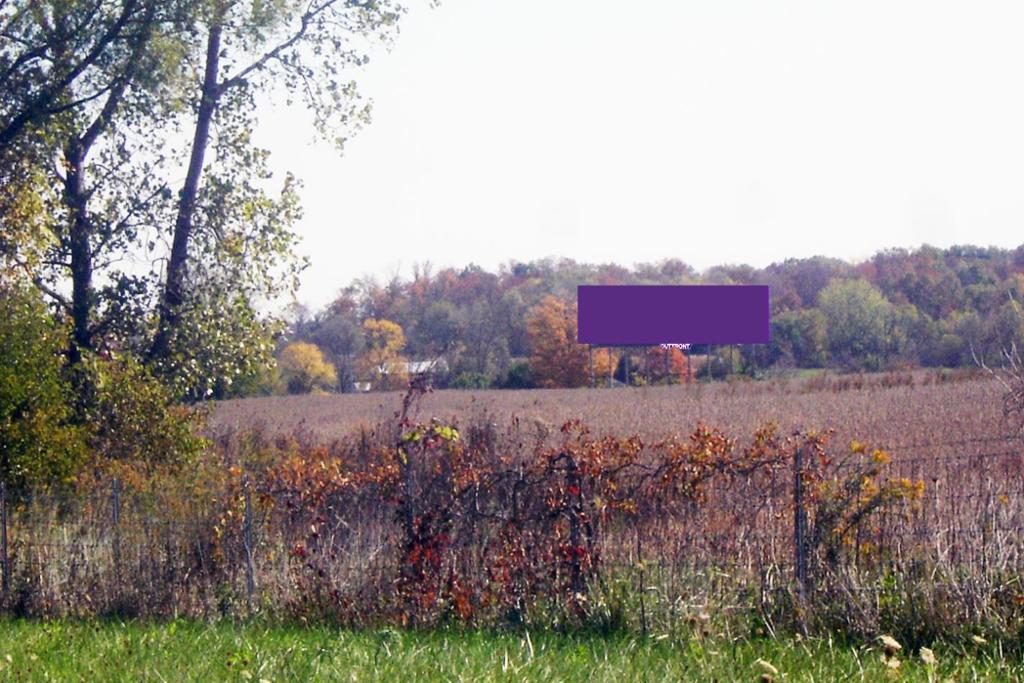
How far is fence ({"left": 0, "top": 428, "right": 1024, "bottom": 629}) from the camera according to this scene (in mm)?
8367

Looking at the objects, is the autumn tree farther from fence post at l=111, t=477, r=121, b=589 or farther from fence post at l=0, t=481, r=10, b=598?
fence post at l=0, t=481, r=10, b=598

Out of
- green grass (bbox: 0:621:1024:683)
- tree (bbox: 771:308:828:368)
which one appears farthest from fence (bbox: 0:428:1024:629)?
tree (bbox: 771:308:828:368)

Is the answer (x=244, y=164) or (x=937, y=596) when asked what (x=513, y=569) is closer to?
(x=937, y=596)

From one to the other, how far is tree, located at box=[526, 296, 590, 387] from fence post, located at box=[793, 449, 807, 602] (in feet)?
144

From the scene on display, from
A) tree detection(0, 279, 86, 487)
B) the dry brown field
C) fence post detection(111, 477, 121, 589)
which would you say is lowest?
the dry brown field

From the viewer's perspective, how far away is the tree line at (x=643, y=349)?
148ft

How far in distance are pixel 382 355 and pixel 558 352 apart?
8882 millimetres

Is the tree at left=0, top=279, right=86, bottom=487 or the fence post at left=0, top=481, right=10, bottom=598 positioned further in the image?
the tree at left=0, top=279, right=86, bottom=487

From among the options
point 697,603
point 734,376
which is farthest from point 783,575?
point 734,376

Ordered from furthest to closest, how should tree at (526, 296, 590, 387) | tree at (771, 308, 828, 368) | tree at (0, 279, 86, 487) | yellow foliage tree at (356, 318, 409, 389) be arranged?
yellow foliage tree at (356, 318, 409, 389) → tree at (526, 296, 590, 387) → tree at (771, 308, 828, 368) → tree at (0, 279, 86, 487)

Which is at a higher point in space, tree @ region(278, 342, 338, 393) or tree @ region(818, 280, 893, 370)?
tree @ region(818, 280, 893, 370)

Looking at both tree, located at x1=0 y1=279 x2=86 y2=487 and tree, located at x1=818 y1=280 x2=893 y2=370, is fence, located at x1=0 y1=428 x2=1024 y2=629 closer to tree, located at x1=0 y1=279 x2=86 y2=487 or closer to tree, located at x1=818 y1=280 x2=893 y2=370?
tree, located at x1=0 y1=279 x2=86 y2=487

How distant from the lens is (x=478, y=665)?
276 inches

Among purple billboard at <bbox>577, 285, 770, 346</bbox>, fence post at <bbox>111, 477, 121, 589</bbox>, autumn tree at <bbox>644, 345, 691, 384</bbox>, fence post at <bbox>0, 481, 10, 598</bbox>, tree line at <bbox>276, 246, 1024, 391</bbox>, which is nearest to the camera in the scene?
fence post at <bbox>111, 477, 121, 589</bbox>
